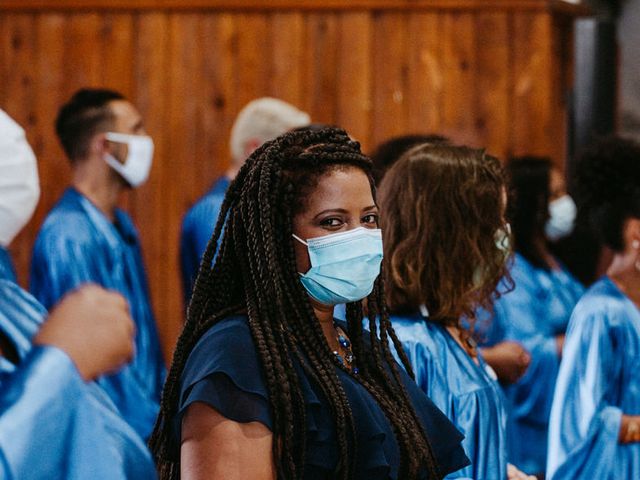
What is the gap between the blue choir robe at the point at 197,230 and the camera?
4.76 metres

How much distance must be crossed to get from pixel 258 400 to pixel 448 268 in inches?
40.7

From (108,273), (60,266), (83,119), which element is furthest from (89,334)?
(83,119)

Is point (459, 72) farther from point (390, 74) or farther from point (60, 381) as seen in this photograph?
point (60, 381)

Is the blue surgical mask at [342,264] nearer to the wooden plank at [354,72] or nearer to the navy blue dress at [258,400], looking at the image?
the navy blue dress at [258,400]

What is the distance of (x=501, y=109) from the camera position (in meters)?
5.88

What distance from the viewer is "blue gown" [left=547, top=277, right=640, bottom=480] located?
3.27 m

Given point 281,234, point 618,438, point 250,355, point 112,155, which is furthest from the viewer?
point 112,155

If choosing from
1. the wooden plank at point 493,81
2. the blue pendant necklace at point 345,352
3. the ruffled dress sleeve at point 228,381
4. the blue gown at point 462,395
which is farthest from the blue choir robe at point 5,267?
the wooden plank at point 493,81

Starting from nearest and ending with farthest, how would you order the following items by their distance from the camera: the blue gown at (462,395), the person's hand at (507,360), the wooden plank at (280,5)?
the blue gown at (462,395) < the person's hand at (507,360) < the wooden plank at (280,5)

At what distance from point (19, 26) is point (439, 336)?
387 centimetres

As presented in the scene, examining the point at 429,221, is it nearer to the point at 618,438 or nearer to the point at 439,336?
the point at 439,336

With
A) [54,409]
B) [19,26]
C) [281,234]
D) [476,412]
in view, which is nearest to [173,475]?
[281,234]

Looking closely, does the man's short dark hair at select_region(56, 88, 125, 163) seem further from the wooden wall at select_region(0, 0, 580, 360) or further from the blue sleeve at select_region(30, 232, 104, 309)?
the wooden wall at select_region(0, 0, 580, 360)

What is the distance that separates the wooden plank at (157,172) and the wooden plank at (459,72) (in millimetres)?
1480
